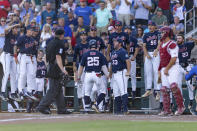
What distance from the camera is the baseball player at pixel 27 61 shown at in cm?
1862

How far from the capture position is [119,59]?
54.3ft

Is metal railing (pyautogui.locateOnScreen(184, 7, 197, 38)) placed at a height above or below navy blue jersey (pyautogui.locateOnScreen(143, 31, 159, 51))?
above

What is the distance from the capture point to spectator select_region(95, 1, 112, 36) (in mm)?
21703

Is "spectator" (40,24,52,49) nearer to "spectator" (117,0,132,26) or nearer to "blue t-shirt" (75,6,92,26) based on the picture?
"blue t-shirt" (75,6,92,26)

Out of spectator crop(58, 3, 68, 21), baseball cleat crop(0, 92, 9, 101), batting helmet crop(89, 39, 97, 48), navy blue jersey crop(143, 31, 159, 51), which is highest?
spectator crop(58, 3, 68, 21)

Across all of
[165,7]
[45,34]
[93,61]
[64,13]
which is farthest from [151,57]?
[64,13]

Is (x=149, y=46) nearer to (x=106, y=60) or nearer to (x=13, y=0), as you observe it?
(x=106, y=60)

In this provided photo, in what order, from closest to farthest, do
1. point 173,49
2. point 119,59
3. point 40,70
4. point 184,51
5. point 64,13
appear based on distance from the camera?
point 173,49
point 119,59
point 184,51
point 40,70
point 64,13

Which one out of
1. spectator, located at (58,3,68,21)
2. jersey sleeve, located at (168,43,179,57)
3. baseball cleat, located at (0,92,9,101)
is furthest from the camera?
spectator, located at (58,3,68,21)

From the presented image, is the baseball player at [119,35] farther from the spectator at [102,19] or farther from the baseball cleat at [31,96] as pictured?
the spectator at [102,19]

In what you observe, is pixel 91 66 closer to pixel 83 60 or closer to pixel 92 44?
pixel 83 60

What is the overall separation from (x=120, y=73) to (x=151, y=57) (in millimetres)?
1922

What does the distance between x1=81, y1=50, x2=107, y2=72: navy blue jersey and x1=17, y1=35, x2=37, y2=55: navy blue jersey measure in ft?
7.59

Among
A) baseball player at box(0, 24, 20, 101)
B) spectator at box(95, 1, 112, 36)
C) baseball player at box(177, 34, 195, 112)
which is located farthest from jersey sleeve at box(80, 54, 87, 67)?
spectator at box(95, 1, 112, 36)
